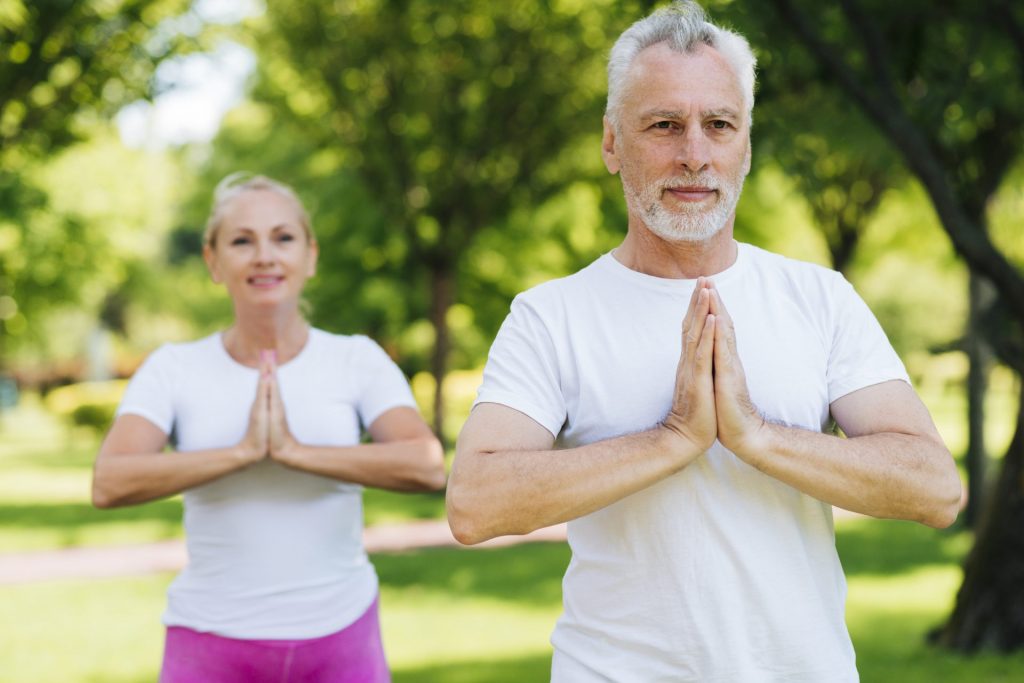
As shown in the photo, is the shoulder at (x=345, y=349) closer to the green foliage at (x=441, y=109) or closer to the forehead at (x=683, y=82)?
the forehead at (x=683, y=82)

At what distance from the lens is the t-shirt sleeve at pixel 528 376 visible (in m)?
2.53

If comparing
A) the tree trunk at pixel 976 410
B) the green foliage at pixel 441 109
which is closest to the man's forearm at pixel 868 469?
the tree trunk at pixel 976 410

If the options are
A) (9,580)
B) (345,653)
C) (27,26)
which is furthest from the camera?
(9,580)

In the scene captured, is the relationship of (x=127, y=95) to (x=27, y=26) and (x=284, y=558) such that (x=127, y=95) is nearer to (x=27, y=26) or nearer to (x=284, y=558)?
(x=27, y=26)

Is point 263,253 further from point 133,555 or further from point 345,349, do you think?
point 133,555

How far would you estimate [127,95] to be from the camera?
33.0 ft

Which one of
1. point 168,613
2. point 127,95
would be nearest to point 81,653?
point 127,95

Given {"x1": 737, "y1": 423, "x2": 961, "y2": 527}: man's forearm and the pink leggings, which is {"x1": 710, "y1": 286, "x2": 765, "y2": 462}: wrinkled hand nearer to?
{"x1": 737, "y1": 423, "x2": 961, "y2": 527}: man's forearm

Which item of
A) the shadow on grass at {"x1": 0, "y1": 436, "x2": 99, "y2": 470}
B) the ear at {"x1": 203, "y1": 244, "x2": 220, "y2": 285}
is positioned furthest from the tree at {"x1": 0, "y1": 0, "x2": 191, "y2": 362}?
the shadow on grass at {"x1": 0, "y1": 436, "x2": 99, "y2": 470}

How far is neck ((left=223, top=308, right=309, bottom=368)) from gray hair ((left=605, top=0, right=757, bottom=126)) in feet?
5.11

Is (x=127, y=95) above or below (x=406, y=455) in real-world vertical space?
above

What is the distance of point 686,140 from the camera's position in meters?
2.54

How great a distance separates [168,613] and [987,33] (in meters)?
6.66

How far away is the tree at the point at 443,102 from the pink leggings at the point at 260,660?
1434 centimetres
